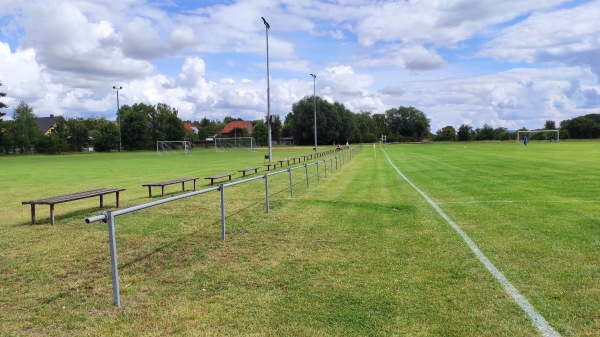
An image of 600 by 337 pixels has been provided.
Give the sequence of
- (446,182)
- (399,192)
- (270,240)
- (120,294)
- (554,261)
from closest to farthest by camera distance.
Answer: (120,294) < (554,261) < (270,240) < (399,192) < (446,182)

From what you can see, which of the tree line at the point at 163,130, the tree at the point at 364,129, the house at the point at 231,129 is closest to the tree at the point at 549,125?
the tree line at the point at 163,130

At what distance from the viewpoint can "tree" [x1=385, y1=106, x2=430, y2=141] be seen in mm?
142125

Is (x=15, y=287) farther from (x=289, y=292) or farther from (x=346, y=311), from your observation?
(x=346, y=311)

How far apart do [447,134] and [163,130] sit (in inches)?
3236

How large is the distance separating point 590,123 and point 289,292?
118 meters

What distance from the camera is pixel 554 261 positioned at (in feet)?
18.6

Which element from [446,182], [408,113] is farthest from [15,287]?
[408,113]

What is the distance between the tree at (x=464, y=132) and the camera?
112 meters

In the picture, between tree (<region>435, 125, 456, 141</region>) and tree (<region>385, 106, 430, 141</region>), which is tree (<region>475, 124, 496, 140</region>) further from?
tree (<region>385, 106, 430, 141</region>)

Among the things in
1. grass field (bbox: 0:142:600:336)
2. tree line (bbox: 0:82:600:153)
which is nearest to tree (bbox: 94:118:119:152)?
tree line (bbox: 0:82:600:153)

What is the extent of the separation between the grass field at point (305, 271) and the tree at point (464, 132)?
109085 mm

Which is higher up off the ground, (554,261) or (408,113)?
(408,113)

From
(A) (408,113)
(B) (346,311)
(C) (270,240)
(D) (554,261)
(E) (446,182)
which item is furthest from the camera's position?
(A) (408,113)

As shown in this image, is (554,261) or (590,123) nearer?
(554,261)
